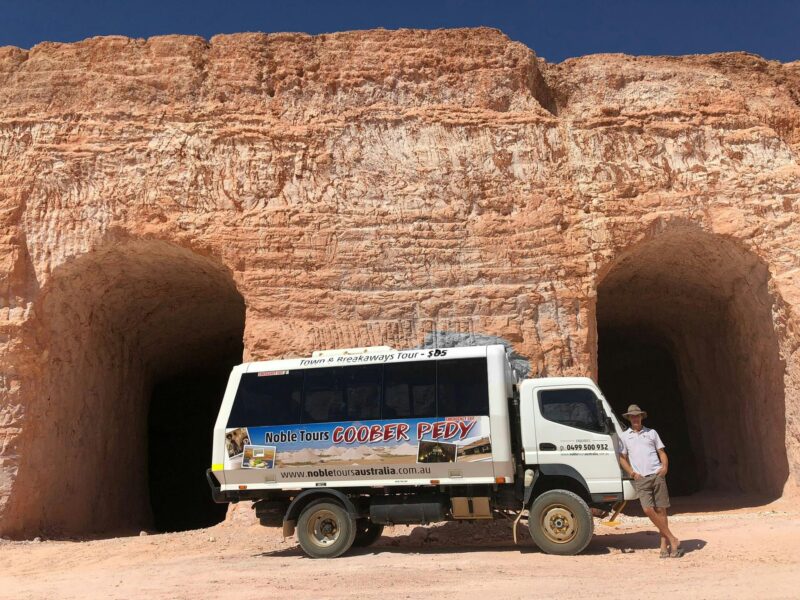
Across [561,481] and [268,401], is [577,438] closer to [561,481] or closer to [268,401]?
[561,481]

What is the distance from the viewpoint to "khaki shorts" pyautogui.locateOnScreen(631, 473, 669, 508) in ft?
25.4

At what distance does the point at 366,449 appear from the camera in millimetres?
8320

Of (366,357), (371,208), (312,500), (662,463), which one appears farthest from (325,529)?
(371,208)

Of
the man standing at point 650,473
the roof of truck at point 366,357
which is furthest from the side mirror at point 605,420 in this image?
the roof of truck at point 366,357

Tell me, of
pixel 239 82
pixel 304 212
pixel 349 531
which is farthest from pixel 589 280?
pixel 239 82

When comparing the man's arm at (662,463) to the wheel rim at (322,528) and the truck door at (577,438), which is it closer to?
the truck door at (577,438)

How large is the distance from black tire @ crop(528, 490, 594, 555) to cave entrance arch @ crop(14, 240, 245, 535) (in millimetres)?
6843

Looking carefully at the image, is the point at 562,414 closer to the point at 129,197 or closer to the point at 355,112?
the point at 355,112

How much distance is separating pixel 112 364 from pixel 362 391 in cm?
752

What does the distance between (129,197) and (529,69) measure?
7136mm

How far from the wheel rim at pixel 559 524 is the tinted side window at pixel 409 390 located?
157 cm

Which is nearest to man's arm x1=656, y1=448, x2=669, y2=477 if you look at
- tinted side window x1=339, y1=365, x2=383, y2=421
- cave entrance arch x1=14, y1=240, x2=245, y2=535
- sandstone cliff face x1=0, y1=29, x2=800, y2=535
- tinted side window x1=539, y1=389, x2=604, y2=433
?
tinted side window x1=539, y1=389, x2=604, y2=433

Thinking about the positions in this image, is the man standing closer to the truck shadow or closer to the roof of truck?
the truck shadow

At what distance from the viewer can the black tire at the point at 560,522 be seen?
7836mm
